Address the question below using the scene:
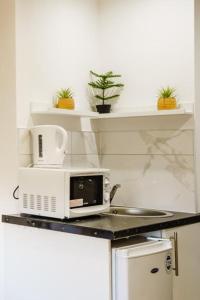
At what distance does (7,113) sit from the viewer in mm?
2836

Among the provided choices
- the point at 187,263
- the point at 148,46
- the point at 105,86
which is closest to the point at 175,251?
the point at 187,263

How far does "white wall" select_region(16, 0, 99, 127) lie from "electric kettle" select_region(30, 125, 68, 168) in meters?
0.14

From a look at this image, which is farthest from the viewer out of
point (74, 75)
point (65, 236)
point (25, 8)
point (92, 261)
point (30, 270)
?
point (74, 75)

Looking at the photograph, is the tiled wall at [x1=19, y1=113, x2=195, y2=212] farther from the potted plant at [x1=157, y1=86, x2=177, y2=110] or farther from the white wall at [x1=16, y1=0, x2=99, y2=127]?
the white wall at [x1=16, y1=0, x2=99, y2=127]

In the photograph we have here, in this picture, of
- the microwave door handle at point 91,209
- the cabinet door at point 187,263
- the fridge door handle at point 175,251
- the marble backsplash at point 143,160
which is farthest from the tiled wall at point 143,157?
the microwave door handle at point 91,209

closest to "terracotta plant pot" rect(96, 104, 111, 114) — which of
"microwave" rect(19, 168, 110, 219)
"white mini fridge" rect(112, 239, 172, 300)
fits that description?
"microwave" rect(19, 168, 110, 219)

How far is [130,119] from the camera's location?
319 centimetres

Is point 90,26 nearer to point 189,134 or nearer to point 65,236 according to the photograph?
point 189,134

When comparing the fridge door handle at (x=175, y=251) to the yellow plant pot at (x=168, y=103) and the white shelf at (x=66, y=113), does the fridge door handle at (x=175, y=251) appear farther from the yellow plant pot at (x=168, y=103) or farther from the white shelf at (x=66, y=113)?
the white shelf at (x=66, y=113)

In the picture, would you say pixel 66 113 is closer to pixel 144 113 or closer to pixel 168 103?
pixel 144 113

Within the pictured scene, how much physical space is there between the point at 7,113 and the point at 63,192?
0.70 meters

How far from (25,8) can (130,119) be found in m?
1.01

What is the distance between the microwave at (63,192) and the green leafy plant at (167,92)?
649 millimetres

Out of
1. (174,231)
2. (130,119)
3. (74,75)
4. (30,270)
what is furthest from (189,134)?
(30,270)
